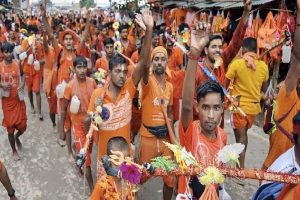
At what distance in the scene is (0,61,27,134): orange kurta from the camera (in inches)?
250

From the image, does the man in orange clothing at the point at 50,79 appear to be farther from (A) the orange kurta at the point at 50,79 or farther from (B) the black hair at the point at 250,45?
(B) the black hair at the point at 250,45

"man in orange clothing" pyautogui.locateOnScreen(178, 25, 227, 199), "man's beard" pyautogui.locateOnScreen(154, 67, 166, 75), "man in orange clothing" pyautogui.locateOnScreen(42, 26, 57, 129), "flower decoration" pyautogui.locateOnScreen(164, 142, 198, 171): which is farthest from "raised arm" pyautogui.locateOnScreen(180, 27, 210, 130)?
"man in orange clothing" pyautogui.locateOnScreen(42, 26, 57, 129)

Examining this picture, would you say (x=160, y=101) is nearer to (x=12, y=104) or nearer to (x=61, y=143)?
(x=12, y=104)

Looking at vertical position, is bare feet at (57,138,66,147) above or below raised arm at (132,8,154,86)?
below

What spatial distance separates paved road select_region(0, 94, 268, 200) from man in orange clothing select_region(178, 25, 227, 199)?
240cm

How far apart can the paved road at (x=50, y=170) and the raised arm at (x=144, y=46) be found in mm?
1929

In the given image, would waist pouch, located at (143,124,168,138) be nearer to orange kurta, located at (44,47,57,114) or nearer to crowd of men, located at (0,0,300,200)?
crowd of men, located at (0,0,300,200)

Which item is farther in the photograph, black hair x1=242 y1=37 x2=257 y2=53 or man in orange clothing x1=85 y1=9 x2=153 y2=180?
black hair x1=242 y1=37 x2=257 y2=53

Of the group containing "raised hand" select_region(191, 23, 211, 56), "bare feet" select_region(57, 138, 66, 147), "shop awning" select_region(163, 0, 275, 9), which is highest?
"shop awning" select_region(163, 0, 275, 9)

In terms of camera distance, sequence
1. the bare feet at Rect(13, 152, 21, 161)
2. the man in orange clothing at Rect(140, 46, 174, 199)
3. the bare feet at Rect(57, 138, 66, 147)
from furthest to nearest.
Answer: the bare feet at Rect(57, 138, 66, 147) → the bare feet at Rect(13, 152, 21, 161) → the man in orange clothing at Rect(140, 46, 174, 199)

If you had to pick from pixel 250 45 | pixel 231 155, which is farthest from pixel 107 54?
pixel 231 155

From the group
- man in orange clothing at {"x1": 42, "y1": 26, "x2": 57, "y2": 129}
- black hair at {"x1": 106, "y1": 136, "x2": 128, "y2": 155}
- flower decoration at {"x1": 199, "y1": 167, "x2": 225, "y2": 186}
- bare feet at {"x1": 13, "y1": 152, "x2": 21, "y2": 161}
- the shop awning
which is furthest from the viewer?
the shop awning

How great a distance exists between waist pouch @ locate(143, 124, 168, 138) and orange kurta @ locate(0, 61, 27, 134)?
289 cm

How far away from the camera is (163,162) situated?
217 centimetres
